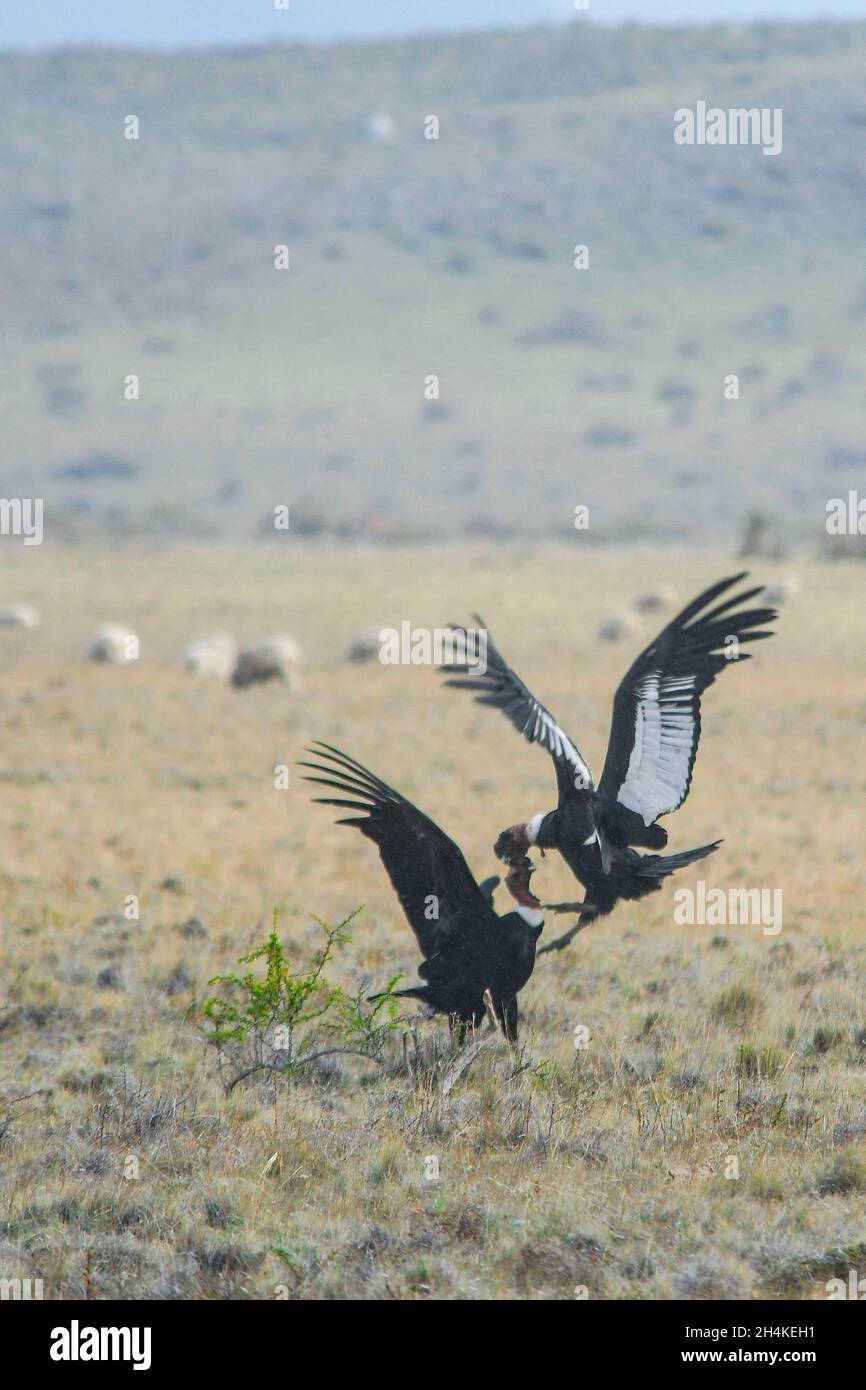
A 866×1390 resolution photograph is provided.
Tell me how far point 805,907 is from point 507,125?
8603 centimetres

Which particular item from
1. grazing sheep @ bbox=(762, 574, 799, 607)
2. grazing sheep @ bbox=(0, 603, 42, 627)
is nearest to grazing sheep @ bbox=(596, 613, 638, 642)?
grazing sheep @ bbox=(762, 574, 799, 607)

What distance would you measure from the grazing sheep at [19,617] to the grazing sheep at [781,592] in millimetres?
13668

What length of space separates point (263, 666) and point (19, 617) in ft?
28.8

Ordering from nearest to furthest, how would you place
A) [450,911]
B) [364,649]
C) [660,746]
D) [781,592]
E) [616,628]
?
[660,746] → [450,911] → [364,649] → [616,628] → [781,592]

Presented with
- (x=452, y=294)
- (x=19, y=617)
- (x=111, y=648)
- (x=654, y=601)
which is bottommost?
(x=111, y=648)

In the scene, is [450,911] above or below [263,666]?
below

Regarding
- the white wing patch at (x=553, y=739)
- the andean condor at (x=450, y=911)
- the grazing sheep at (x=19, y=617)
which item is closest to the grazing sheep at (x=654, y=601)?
the grazing sheep at (x=19, y=617)

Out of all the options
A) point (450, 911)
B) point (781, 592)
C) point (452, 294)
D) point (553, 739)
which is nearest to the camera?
point (553, 739)

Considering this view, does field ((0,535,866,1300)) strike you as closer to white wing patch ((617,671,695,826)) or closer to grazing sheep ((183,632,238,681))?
white wing patch ((617,671,695,826))

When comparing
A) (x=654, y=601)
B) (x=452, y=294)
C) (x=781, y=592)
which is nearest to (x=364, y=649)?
(x=654, y=601)

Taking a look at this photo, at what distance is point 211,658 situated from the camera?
2381cm

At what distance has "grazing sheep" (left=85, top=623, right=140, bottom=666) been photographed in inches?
966

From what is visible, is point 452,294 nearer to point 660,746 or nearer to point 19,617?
point 19,617

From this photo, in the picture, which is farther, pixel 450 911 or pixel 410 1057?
pixel 410 1057
